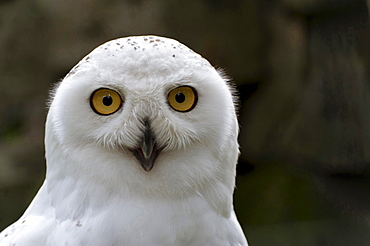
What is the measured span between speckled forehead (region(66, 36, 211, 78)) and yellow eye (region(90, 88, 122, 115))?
7 cm

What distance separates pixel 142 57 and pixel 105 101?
0.53ft

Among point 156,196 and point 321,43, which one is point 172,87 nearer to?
point 156,196

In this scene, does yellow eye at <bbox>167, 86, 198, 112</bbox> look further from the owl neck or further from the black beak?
the owl neck

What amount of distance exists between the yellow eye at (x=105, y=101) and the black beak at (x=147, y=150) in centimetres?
10

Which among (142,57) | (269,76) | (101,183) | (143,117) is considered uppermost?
(142,57)

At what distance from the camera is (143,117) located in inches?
54.1

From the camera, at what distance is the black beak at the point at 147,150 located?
1.38 m

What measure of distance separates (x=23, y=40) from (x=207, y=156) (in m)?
2.22

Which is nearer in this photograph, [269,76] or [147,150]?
[147,150]

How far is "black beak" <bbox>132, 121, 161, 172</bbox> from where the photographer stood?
1.38m

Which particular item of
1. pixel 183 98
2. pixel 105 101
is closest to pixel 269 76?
pixel 183 98

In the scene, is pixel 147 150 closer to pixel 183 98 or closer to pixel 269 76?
pixel 183 98

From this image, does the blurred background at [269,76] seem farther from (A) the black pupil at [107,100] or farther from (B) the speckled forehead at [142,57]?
(A) the black pupil at [107,100]

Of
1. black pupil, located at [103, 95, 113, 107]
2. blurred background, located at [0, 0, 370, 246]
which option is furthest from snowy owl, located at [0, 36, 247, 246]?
blurred background, located at [0, 0, 370, 246]
